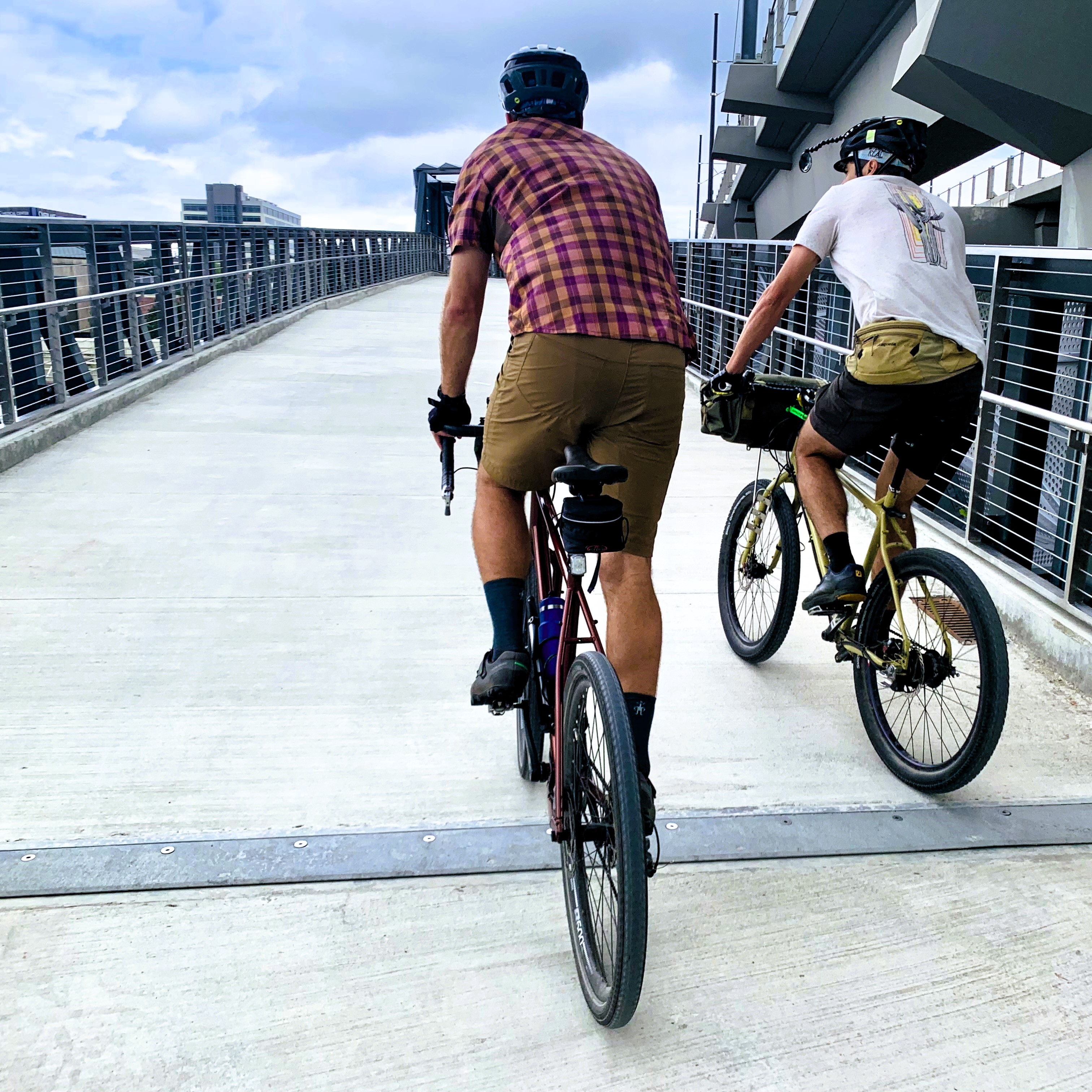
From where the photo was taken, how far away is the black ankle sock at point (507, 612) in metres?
2.58

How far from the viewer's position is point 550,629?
Answer: 2516 mm

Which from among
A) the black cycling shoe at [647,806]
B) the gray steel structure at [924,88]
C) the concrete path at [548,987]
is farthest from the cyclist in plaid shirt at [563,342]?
the gray steel structure at [924,88]

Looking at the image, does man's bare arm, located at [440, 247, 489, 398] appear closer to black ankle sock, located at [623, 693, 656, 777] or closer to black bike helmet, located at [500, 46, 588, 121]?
black bike helmet, located at [500, 46, 588, 121]

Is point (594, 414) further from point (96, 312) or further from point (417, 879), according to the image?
point (96, 312)

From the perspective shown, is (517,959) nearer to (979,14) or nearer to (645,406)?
(645,406)

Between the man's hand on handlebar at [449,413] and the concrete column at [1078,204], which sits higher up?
the concrete column at [1078,204]

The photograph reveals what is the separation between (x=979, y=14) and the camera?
951 cm

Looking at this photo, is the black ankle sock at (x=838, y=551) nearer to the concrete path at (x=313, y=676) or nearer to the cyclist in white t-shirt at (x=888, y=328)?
the cyclist in white t-shirt at (x=888, y=328)

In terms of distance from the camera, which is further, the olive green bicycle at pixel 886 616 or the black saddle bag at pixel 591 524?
the olive green bicycle at pixel 886 616

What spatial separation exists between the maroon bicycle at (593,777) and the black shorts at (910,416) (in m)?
1.09

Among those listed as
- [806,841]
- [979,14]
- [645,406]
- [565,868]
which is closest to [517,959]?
[565,868]

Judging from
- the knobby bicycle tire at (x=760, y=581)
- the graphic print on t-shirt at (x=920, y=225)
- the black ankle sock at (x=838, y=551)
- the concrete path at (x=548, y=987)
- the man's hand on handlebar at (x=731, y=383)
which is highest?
the graphic print on t-shirt at (x=920, y=225)

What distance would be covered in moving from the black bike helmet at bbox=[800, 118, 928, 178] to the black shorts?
0.67 m

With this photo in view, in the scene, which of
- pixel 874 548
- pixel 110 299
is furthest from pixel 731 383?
pixel 110 299
